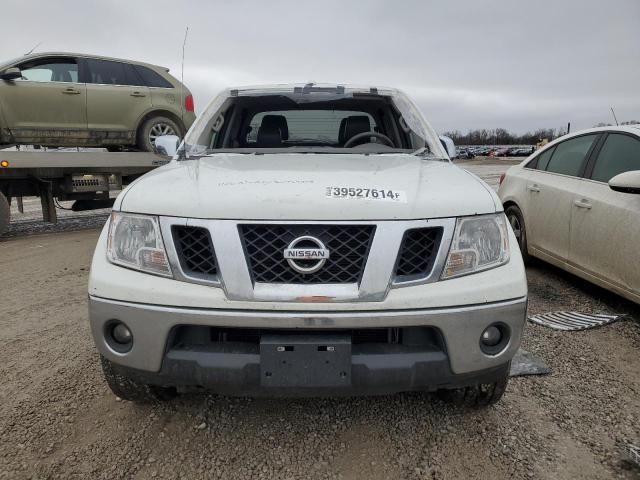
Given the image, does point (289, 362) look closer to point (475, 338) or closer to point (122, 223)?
point (475, 338)

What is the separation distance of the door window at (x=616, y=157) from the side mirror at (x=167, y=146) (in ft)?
10.6

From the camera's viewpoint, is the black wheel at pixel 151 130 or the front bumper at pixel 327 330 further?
the black wheel at pixel 151 130

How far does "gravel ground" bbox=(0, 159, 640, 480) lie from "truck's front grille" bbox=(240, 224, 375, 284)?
2.65 ft

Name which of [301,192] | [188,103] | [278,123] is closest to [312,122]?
[278,123]

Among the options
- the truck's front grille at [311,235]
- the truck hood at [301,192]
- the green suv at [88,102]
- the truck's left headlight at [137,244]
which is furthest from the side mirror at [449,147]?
the green suv at [88,102]

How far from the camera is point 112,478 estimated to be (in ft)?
6.17

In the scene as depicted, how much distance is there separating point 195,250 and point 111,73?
23.3 ft

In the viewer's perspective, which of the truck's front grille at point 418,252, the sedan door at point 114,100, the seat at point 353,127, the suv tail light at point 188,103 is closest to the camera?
the truck's front grille at point 418,252

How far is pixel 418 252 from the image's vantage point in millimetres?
1826

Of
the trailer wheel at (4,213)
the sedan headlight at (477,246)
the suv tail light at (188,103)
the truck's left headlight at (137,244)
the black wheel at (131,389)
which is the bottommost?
the trailer wheel at (4,213)

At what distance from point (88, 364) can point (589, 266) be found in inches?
143

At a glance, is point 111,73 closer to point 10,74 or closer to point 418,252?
point 10,74

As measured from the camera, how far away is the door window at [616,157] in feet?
11.7

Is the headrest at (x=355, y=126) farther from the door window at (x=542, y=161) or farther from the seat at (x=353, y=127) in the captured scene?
the door window at (x=542, y=161)
